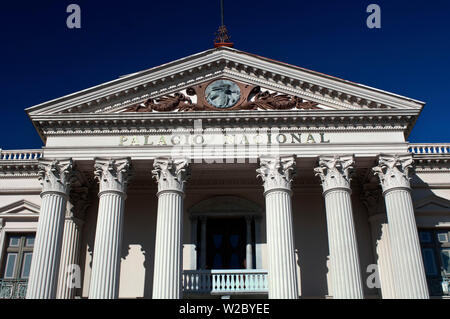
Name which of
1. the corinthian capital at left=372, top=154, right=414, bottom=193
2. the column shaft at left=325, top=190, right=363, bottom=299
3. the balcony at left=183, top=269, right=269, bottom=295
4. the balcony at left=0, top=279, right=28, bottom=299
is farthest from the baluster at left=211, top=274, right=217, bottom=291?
the balcony at left=0, top=279, right=28, bottom=299

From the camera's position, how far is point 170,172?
25.1m

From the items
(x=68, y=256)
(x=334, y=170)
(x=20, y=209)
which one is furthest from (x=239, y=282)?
(x=20, y=209)

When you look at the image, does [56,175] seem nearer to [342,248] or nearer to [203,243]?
[203,243]

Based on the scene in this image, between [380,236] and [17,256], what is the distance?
17495 mm

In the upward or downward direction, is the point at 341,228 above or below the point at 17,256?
below

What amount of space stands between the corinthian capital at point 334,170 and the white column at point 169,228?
5.99 m

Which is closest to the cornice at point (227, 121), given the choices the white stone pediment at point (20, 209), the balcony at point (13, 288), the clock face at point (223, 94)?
the clock face at point (223, 94)

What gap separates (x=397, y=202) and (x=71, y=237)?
1497 centimetres

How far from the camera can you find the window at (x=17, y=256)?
27656 millimetres

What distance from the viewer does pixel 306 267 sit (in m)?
27.1

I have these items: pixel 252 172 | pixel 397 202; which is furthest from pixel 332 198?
pixel 252 172

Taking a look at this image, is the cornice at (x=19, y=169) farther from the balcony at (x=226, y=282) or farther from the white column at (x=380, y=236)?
the white column at (x=380, y=236)
